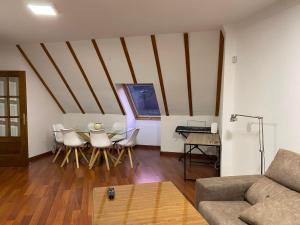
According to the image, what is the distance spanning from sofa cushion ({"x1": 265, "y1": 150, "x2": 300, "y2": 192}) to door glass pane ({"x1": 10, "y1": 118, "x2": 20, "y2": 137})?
491 centimetres

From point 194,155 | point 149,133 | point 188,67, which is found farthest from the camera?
point 149,133

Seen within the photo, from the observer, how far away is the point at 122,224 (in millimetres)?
1855

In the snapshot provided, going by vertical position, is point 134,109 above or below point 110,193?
above

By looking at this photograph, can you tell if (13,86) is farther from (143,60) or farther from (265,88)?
(265,88)

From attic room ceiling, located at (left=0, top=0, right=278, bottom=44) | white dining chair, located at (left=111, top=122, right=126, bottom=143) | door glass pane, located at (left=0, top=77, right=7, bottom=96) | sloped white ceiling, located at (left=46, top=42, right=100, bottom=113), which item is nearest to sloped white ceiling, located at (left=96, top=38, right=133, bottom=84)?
attic room ceiling, located at (left=0, top=0, right=278, bottom=44)

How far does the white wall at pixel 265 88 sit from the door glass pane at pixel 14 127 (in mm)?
4244

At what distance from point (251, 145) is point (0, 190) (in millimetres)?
3843

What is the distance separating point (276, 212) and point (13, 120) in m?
5.20

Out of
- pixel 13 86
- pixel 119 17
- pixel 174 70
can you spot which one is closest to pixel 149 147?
pixel 174 70

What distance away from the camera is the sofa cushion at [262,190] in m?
2.14

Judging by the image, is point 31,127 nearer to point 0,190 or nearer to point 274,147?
point 0,190

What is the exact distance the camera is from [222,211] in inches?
84.1

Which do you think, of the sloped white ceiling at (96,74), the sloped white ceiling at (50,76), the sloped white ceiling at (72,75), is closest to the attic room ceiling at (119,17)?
the sloped white ceiling at (96,74)

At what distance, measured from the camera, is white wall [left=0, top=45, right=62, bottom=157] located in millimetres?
5137
